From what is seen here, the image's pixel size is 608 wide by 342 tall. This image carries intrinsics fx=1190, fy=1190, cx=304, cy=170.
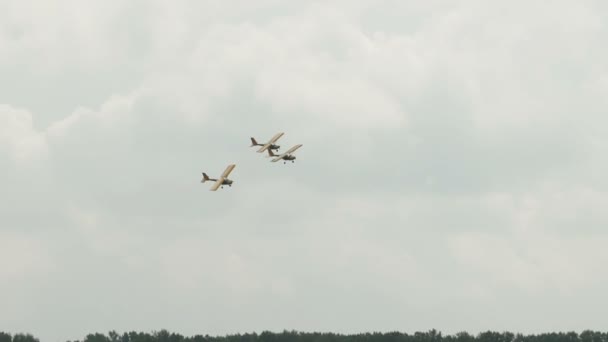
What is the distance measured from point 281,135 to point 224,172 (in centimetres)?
1355

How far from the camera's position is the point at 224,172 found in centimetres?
18288

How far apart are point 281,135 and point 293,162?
1157 cm

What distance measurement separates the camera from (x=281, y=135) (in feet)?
628

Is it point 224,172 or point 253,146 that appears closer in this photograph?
point 224,172

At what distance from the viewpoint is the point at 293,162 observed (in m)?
181

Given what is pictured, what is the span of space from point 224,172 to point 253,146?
16532 millimetres

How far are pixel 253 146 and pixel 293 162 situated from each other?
18.9m

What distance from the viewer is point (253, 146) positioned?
7810 inches

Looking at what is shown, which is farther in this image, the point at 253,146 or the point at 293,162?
the point at 253,146

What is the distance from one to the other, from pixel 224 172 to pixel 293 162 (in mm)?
10896
